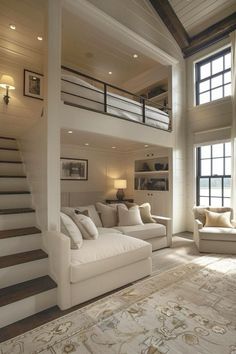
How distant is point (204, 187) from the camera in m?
5.39

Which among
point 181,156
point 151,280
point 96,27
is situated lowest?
point 151,280

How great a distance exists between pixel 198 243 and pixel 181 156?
2417 millimetres

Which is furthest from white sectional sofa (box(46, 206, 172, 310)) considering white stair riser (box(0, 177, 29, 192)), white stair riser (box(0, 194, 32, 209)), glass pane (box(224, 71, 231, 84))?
glass pane (box(224, 71, 231, 84))

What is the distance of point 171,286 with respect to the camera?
8.50 feet

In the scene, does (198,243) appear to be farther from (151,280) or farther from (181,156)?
(181,156)

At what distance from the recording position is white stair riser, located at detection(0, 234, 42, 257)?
7.73 feet

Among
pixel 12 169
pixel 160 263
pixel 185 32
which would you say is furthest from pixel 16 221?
pixel 185 32

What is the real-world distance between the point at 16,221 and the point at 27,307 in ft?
3.81

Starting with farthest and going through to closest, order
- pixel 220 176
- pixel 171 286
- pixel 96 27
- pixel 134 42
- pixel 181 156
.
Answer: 1. pixel 181 156
2. pixel 220 176
3. pixel 134 42
4. pixel 96 27
5. pixel 171 286

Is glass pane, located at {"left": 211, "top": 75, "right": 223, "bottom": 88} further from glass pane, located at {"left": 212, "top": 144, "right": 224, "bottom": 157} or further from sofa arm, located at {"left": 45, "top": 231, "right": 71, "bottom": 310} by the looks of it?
sofa arm, located at {"left": 45, "top": 231, "right": 71, "bottom": 310}

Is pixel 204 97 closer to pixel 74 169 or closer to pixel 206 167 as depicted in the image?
pixel 206 167

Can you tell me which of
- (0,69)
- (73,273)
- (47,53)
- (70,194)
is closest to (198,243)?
(73,273)

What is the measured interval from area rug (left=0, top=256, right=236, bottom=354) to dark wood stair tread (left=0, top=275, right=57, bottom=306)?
313 millimetres

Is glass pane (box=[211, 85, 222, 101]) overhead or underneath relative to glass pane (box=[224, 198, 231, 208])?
overhead
